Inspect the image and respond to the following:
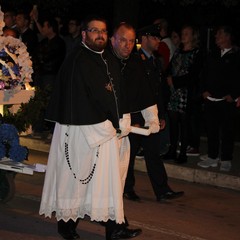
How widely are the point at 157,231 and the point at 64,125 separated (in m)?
1.61

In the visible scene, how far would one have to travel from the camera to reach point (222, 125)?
10242 mm

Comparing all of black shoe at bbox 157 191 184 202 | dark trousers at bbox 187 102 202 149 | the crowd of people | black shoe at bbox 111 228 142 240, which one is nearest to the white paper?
the crowd of people

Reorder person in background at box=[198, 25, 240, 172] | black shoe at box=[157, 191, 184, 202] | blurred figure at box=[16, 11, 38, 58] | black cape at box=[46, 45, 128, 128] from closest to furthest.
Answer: black cape at box=[46, 45, 128, 128], black shoe at box=[157, 191, 184, 202], person in background at box=[198, 25, 240, 172], blurred figure at box=[16, 11, 38, 58]

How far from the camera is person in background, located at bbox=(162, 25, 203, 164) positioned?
1038cm

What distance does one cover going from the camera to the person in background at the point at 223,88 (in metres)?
10.1

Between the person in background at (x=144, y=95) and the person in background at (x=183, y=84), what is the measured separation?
1.42 metres

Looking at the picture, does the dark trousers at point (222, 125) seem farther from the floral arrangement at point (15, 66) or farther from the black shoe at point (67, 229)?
the black shoe at point (67, 229)

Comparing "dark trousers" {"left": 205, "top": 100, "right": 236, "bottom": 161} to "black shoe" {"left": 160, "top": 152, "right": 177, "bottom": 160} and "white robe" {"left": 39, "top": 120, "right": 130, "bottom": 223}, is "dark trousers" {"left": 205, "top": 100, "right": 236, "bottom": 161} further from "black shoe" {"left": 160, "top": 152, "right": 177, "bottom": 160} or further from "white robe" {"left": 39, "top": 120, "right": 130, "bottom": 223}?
"white robe" {"left": 39, "top": 120, "right": 130, "bottom": 223}

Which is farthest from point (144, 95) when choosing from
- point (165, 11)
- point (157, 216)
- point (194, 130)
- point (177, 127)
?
point (165, 11)

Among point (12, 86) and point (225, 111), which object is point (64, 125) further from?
point (225, 111)

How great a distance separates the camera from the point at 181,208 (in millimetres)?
8703

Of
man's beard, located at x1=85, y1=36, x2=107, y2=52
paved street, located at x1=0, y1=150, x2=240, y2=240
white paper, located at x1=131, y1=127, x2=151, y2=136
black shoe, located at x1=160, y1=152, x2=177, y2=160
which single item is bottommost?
paved street, located at x1=0, y1=150, x2=240, y2=240

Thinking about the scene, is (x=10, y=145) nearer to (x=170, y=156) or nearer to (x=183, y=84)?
(x=183, y=84)

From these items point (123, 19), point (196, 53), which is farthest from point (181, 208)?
point (123, 19)
